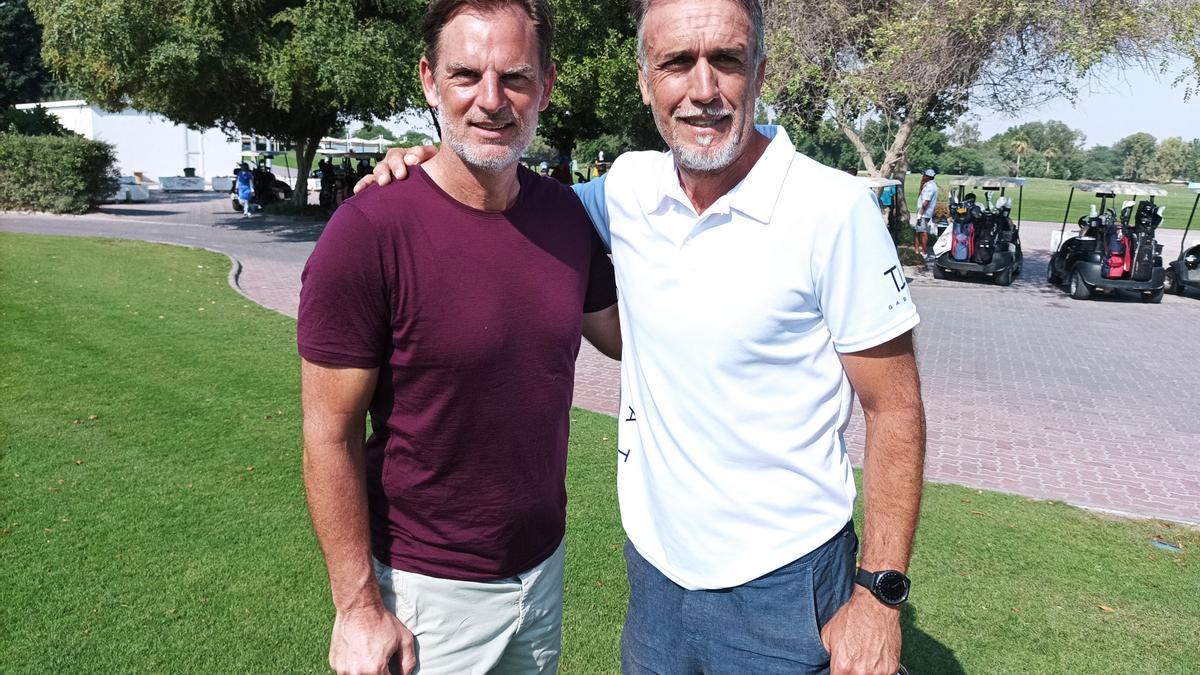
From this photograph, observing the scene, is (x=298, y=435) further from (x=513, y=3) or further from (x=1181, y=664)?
(x=1181, y=664)

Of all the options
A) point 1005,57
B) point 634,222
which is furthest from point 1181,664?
point 1005,57

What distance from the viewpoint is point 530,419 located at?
7.18 ft

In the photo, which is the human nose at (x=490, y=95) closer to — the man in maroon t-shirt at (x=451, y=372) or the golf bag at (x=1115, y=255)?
the man in maroon t-shirt at (x=451, y=372)

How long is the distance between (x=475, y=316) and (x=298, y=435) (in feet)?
15.9

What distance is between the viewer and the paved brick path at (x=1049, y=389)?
6.63 meters

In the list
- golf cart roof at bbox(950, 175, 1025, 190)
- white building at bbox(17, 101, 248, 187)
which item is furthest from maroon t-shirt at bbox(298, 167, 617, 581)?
white building at bbox(17, 101, 248, 187)

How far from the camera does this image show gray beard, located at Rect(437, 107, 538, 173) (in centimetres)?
214

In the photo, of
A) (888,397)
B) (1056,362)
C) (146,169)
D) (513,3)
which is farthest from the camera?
(146,169)

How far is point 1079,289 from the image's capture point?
53.2 feet

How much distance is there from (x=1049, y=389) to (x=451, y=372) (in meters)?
8.95

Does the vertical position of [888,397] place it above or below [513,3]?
below

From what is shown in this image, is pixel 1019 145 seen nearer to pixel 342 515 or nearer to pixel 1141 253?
pixel 1141 253

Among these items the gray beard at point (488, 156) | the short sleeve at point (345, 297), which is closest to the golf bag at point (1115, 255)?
the gray beard at point (488, 156)

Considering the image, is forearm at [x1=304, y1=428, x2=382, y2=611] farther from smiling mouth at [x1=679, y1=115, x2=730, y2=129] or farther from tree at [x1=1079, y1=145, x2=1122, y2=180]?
tree at [x1=1079, y1=145, x2=1122, y2=180]
